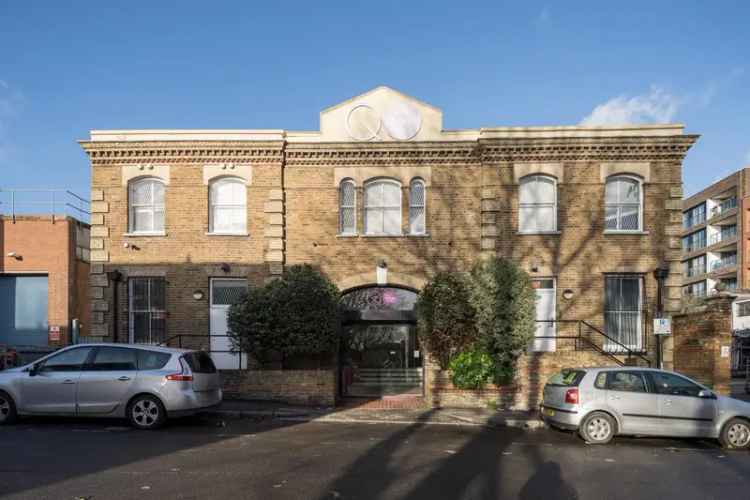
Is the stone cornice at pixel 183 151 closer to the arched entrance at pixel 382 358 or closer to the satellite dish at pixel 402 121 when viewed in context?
the satellite dish at pixel 402 121

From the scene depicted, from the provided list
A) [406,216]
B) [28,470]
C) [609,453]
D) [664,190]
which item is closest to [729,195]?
[664,190]

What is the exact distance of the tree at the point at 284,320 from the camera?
49.8ft

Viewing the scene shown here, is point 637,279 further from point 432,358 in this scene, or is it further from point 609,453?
point 609,453

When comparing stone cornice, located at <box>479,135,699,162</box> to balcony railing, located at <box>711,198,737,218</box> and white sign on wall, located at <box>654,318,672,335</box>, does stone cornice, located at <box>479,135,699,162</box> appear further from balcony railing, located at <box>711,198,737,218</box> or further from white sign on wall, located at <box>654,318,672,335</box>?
balcony railing, located at <box>711,198,737,218</box>

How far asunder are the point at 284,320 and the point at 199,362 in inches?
123

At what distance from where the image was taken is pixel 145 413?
11594 mm

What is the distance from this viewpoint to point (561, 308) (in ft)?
54.7

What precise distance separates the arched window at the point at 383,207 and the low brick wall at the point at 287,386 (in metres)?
4.40

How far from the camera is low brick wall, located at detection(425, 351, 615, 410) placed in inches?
586

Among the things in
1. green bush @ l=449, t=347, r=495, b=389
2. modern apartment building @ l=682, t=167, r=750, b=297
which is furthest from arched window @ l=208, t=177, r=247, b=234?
modern apartment building @ l=682, t=167, r=750, b=297

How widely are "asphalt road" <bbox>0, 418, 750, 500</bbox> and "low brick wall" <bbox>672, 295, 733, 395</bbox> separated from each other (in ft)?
14.4

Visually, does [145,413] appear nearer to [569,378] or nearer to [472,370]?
[472,370]

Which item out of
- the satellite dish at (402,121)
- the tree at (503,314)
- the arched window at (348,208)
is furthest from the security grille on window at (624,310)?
the arched window at (348,208)

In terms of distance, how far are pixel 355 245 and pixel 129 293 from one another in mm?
6380
